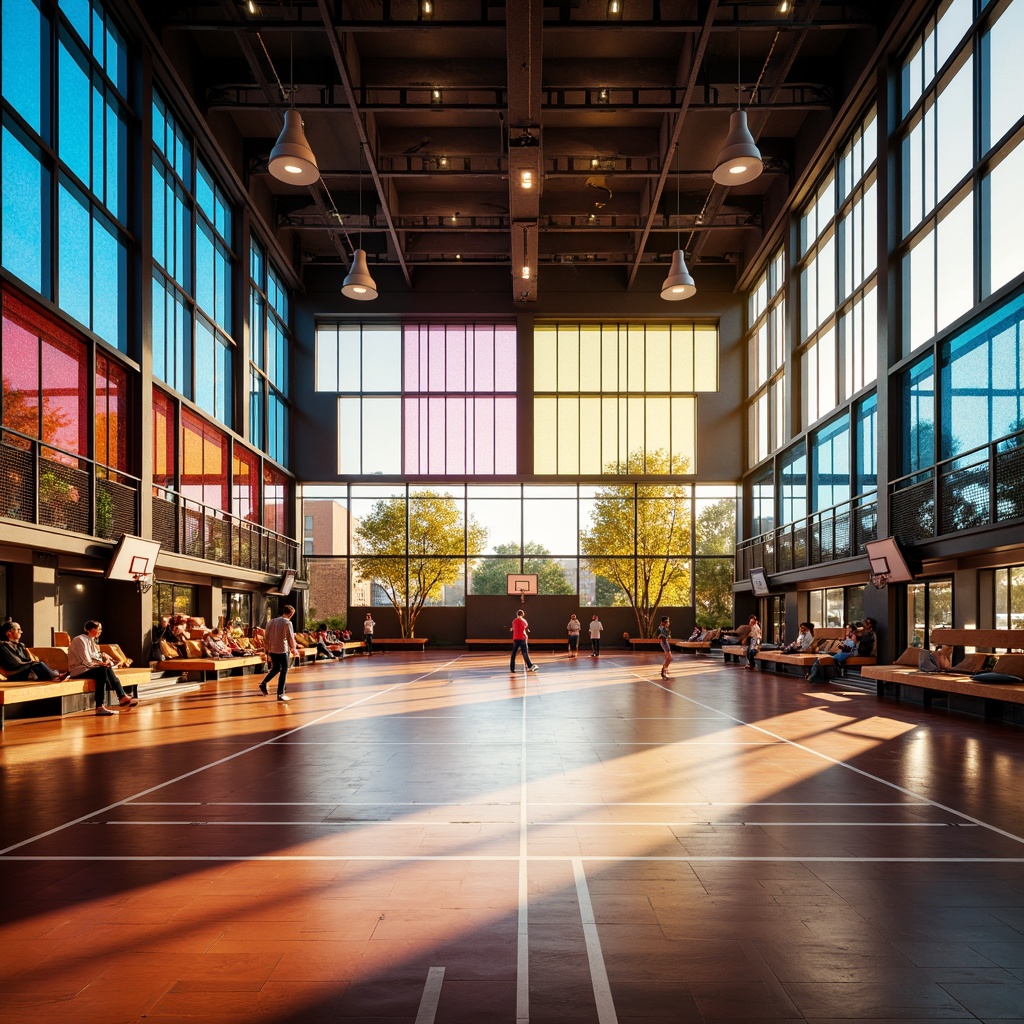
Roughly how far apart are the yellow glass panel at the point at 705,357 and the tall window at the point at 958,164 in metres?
16.0

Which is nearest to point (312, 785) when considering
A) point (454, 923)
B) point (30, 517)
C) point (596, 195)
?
point (454, 923)

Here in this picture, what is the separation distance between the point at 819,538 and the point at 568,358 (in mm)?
14480

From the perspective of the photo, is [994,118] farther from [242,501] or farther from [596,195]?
[242,501]

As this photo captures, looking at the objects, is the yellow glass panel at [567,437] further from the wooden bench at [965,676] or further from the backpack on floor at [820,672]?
the wooden bench at [965,676]

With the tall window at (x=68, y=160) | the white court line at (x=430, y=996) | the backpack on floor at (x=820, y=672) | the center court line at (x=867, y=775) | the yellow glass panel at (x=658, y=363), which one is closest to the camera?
the white court line at (x=430, y=996)

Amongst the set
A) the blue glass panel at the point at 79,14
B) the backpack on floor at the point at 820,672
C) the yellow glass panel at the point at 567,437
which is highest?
the blue glass panel at the point at 79,14

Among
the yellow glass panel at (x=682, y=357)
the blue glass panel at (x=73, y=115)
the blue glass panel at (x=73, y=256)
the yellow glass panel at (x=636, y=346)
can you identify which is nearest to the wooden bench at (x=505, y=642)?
the yellow glass panel at (x=636, y=346)

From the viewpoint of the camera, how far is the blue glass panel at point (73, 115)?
15781 mm

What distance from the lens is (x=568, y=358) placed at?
3569cm

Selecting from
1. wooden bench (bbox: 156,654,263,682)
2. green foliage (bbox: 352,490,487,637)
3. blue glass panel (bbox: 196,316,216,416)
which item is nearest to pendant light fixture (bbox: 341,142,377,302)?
blue glass panel (bbox: 196,316,216,416)

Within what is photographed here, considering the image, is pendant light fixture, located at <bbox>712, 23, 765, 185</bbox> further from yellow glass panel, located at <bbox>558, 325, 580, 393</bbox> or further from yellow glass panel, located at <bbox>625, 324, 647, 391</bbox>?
yellow glass panel, located at <bbox>625, 324, 647, 391</bbox>

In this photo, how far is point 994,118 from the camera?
15.7 m

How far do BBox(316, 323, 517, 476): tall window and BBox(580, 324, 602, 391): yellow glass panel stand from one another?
2.76m

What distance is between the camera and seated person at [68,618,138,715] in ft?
44.2
